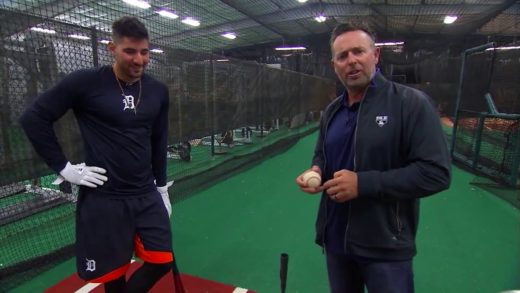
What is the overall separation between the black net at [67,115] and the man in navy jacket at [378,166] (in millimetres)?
2146

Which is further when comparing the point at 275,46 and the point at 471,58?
the point at 275,46

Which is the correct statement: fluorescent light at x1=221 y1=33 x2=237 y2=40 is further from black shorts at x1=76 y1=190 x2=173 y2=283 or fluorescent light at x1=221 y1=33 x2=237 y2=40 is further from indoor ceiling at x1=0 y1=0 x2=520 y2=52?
black shorts at x1=76 y1=190 x2=173 y2=283

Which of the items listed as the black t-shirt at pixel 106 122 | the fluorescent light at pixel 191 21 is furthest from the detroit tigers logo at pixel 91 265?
the fluorescent light at pixel 191 21

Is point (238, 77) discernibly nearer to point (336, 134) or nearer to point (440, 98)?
point (336, 134)

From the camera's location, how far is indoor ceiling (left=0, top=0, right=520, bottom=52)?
10688 mm

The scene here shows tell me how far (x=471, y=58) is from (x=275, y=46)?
1418cm

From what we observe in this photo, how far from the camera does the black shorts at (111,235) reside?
5.17ft

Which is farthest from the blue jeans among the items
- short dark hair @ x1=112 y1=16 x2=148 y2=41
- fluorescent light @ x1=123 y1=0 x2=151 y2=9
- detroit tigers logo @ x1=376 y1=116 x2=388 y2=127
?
fluorescent light @ x1=123 y1=0 x2=151 y2=9

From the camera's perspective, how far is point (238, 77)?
579cm

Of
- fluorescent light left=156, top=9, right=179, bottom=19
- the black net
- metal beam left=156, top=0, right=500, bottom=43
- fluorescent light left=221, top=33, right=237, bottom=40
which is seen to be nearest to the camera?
the black net

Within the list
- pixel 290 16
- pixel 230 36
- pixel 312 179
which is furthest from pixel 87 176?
pixel 230 36

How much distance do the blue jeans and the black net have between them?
2.27 metres

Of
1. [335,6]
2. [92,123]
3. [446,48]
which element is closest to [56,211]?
[92,123]

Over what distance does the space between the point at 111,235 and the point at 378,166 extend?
127 cm
